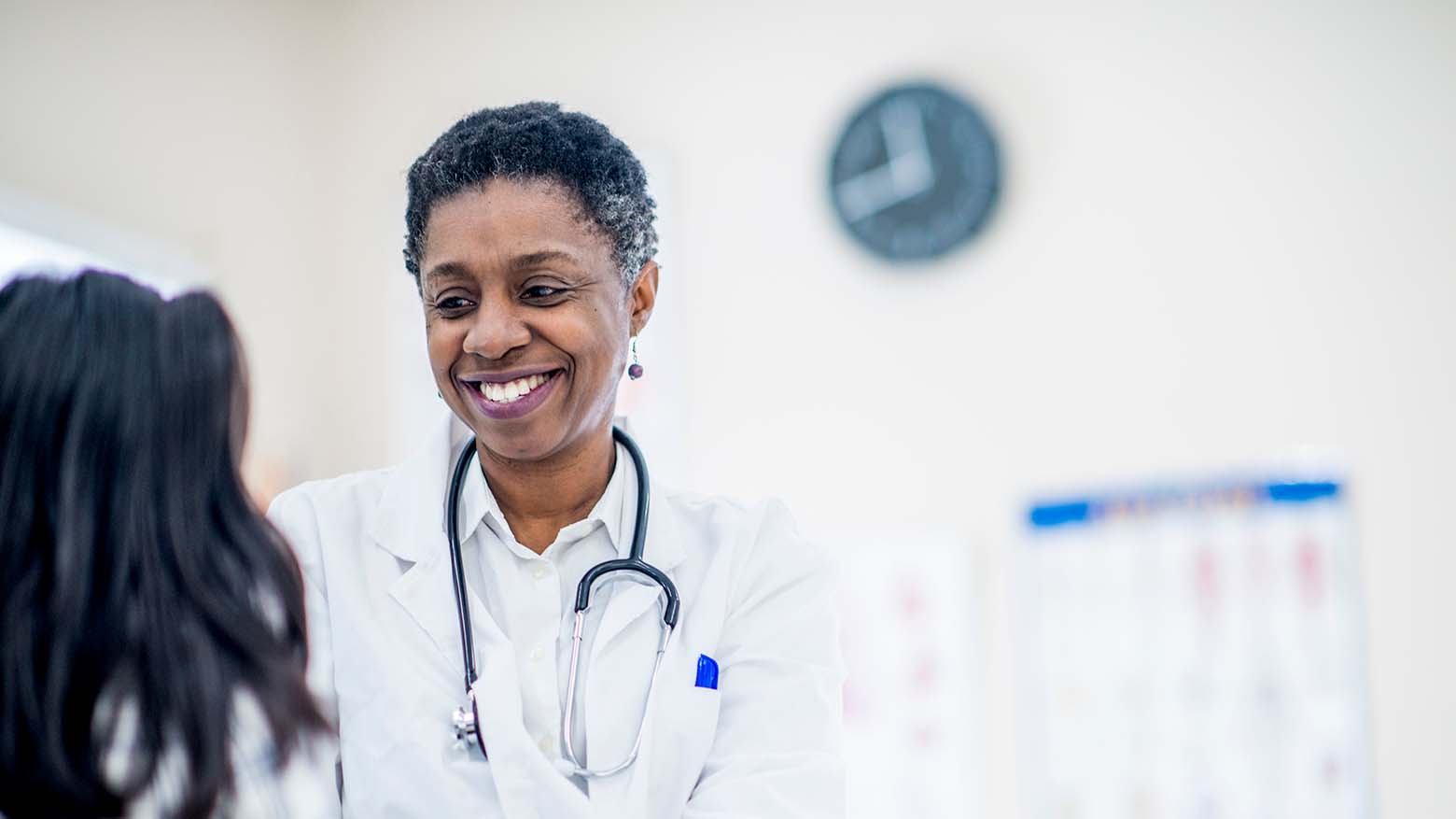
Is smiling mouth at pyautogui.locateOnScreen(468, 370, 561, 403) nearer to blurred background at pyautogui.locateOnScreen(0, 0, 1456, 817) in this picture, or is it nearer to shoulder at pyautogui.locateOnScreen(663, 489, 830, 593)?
shoulder at pyautogui.locateOnScreen(663, 489, 830, 593)

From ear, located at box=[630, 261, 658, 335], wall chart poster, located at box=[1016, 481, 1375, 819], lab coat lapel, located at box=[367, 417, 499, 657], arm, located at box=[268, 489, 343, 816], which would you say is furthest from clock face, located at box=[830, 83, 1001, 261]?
arm, located at box=[268, 489, 343, 816]

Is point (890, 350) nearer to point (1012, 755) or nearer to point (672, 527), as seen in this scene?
point (1012, 755)

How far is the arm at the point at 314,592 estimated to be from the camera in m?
1.08

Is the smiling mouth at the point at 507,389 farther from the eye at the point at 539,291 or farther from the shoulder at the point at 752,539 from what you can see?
the shoulder at the point at 752,539

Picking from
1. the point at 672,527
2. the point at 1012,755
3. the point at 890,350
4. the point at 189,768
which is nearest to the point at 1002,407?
the point at 890,350

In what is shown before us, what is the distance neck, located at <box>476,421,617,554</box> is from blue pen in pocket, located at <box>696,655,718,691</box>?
0.71 ft

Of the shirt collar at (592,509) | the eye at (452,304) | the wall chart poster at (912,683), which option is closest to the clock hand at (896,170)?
the wall chart poster at (912,683)

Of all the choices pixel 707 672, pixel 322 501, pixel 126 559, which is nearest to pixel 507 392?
pixel 322 501

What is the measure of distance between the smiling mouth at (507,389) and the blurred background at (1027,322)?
1.49 m

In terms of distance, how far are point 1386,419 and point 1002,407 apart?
68 centimetres

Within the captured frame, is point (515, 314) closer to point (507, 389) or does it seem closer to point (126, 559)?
point (507, 389)

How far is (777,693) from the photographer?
49.6 inches

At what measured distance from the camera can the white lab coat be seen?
1.13 m

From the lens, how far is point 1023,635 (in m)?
2.53
